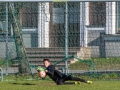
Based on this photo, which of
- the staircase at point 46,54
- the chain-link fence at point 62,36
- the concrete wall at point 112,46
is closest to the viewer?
the chain-link fence at point 62,36

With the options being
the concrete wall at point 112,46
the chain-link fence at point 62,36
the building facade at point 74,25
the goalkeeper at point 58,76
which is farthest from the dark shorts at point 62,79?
the concrete wall at point 112,46

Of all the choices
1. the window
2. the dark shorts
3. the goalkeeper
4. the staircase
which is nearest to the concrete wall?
the window

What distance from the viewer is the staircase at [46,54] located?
20.9 metres

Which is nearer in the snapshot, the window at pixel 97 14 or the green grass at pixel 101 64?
the window at pixel 97 14

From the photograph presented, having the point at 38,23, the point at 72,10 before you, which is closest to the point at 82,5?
the point at 72,10

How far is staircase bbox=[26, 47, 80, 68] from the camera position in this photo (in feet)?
68.4

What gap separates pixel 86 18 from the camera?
67.5 ft

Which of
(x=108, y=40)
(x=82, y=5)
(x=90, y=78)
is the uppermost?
(x=82, y=5)

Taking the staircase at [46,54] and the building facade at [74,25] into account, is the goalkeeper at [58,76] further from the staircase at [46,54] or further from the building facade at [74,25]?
the staircase at [46,54]

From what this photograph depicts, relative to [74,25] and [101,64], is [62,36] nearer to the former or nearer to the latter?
[74,25]

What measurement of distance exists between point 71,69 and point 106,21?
213cm

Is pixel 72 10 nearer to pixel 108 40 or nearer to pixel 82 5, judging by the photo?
pixel 82 5

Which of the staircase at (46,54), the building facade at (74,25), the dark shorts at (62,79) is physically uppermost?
the building facade at (74,25)

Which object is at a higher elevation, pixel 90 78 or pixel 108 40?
pixel 108 40
